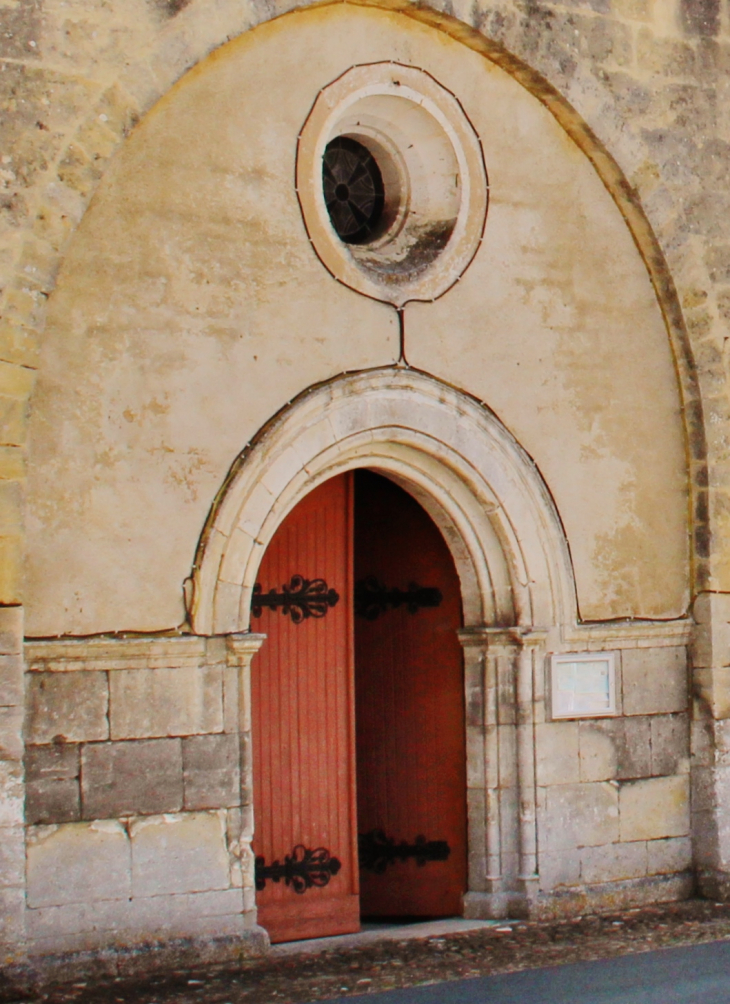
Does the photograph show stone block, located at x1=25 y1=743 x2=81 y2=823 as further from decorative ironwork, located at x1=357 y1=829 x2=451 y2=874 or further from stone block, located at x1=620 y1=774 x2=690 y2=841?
stone block, located at x1=620 y1=774 x2=690 y2=841

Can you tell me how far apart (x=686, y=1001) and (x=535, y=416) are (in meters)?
2.87


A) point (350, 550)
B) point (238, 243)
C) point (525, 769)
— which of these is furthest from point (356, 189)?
point (525, 769)

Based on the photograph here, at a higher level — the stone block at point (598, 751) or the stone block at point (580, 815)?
the stone block at point (598, 751)

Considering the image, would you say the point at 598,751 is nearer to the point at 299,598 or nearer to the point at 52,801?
the point at 299,598

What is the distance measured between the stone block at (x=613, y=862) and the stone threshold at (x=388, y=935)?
49 cm

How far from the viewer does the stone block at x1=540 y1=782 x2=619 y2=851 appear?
757cm

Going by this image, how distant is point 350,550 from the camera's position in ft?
25.1

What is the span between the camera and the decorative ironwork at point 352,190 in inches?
297

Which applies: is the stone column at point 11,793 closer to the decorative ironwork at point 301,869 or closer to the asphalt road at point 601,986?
the asphalt road at point 601,986

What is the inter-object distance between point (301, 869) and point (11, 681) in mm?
1986

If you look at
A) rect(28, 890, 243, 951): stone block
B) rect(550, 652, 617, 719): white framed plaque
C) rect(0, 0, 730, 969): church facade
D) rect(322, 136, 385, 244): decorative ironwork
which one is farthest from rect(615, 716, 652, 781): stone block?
rect(322, 136, 385, 244): decorative ironwork

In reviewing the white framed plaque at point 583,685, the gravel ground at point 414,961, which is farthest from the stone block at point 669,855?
the white framed plaque at point 583,685

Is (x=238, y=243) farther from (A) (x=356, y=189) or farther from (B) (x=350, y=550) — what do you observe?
(B) (x=350, y=550)

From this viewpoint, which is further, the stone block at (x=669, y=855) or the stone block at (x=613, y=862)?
the stone block at (x=669, y=855)
